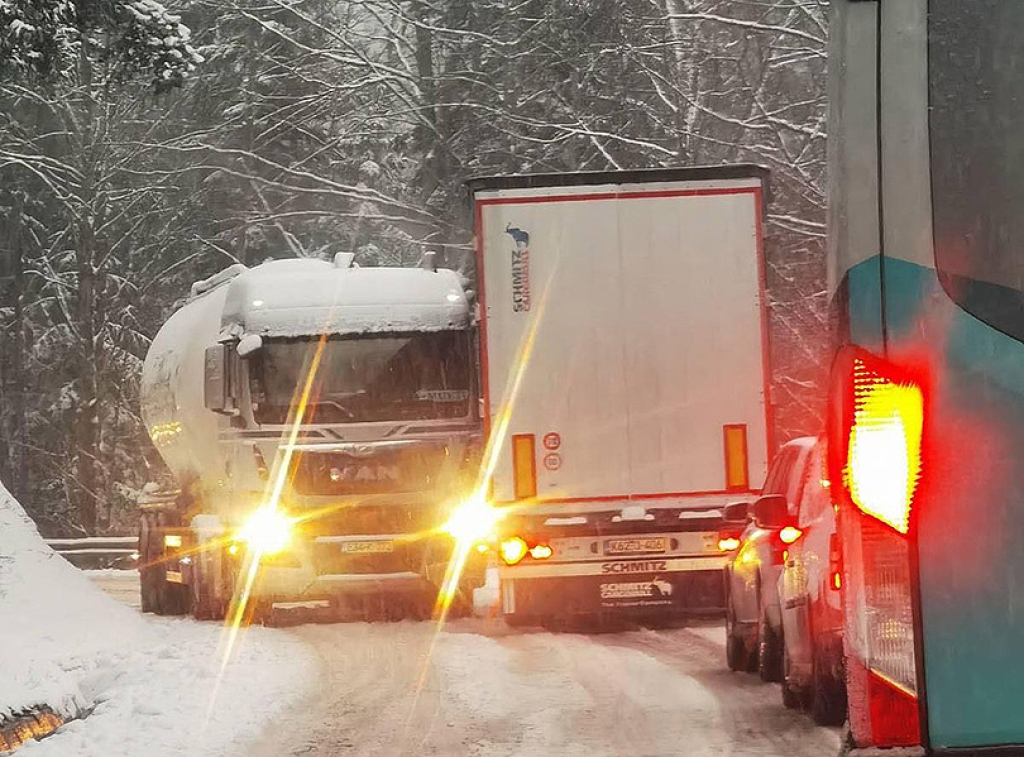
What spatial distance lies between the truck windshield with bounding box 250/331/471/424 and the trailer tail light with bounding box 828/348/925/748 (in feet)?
51.1

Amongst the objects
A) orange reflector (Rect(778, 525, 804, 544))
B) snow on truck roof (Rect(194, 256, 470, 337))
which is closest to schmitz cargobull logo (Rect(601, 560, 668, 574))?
snow on truck roof (Rect(194, 256, 470, 337))

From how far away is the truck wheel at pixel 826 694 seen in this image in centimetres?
997

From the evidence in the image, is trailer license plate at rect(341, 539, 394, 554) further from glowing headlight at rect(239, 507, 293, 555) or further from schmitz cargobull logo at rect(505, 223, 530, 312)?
schmitz cargobull logo at rect(505, 223, 530, 312)

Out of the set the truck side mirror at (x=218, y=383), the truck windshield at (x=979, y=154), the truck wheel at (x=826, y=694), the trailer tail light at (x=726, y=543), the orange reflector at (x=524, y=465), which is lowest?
the trailer tail light at (x=726, y=543)

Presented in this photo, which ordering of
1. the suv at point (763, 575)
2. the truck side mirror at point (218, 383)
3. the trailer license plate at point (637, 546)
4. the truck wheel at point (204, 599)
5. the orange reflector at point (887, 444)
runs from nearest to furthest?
the orange reflector at point (887, 444) < the suv at point (763, 575) < the trailer license plate at point (637, 546) < the truck side mirror at point (218, 383) < the truck wheel at point (204, 599)

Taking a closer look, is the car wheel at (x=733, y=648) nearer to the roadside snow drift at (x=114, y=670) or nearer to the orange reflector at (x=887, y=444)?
the roadside snow drift at (x=114, y=670)

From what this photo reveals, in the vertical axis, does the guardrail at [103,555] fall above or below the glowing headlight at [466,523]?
below

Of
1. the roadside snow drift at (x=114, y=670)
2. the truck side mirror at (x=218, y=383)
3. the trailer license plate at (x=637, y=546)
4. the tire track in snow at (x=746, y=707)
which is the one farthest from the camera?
the truck side mirror at (x=218, y=383)

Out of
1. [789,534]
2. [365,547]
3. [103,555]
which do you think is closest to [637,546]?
[365,547]

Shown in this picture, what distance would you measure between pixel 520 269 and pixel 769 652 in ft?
18.8

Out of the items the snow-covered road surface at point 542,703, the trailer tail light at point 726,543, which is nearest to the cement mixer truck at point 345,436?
the snow-covered road surface at point 542,703

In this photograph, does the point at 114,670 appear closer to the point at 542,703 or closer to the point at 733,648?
the point at 542,703

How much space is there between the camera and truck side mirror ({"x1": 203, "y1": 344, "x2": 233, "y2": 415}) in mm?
19562

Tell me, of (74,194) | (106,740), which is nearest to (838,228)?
(106,740)
